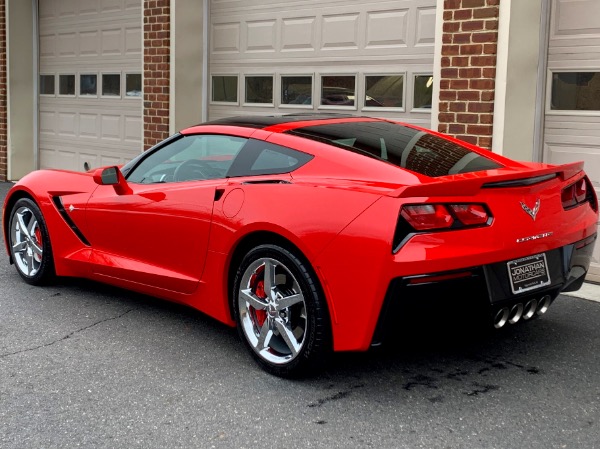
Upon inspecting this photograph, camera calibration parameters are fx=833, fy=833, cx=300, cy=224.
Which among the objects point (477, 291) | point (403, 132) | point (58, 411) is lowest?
point (58, 411)

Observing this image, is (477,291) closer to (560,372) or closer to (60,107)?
(560,372)

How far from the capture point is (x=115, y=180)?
5344 mm

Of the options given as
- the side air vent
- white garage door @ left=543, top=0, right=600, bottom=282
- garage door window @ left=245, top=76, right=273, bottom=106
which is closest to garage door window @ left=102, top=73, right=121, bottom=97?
garage door window @ left=245, top=76, right=273, bottom=106

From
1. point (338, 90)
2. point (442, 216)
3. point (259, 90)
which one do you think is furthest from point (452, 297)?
point (259, 90)

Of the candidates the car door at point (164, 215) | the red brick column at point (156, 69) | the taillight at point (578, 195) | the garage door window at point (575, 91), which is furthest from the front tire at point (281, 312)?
the red brick column at point (156, 69)

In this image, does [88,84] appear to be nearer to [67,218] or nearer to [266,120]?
[67,218]

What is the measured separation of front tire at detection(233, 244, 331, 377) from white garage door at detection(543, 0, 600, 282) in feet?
11.1

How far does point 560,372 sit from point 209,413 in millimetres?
1883

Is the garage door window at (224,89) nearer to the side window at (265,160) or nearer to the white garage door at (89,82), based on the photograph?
the white garage door at (89,82)

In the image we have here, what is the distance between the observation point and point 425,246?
147 inches

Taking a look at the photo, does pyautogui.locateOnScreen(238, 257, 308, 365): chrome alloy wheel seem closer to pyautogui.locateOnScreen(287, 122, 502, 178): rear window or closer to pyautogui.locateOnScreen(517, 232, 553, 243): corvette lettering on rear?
pyautogui.locateOnScreen(287, 122, 502, 178): rear window

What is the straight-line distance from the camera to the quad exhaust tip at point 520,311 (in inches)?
159

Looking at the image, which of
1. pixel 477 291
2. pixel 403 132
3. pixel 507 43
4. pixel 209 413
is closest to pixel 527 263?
pixel 477 291

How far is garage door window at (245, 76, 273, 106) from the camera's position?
948 cm
